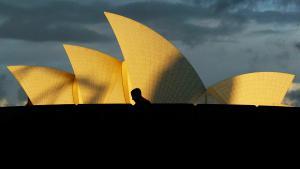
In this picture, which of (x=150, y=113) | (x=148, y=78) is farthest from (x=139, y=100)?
(x=148, y=78)

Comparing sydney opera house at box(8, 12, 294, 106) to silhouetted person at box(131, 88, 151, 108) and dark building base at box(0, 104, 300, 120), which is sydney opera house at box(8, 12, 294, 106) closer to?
dark building base at box(0, 104, 300, 120)

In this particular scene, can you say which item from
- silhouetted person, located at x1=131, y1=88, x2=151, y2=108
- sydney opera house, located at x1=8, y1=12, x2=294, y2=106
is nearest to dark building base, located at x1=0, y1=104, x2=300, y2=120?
silhouetted person, located at x1=131, y1=88, x2=151, y2=108

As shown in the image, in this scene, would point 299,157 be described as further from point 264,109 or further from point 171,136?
point 171,136

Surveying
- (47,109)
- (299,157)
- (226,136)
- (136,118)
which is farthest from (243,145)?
(47,109)

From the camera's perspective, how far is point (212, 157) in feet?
30.6

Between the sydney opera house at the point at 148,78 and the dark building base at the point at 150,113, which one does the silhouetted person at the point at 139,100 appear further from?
the sydney opera house at the point at 148,78

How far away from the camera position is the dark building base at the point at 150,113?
9.02m

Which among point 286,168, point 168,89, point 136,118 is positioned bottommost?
point 286,168

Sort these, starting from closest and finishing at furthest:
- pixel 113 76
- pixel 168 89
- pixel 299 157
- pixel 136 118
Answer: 1. pixel 136 118
2. pixel 299 157
3. pixel 168 89
4. pixel 113 76

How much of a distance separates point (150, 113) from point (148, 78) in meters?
23.8

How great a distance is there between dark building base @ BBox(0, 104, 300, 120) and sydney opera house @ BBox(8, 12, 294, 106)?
22147 millimetres

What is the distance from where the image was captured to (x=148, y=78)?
108 ft

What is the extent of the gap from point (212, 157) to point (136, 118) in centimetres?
145

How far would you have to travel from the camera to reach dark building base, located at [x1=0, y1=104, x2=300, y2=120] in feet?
29.6
